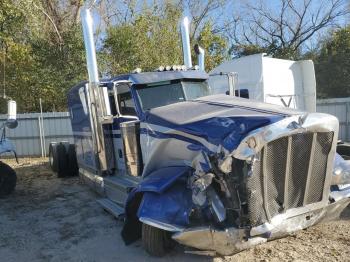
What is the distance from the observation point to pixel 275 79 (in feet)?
37.4

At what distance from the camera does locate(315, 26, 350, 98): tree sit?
25562 millimetres

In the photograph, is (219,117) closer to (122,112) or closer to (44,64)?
(122,112)

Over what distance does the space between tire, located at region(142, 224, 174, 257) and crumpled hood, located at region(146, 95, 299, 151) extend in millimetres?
1191

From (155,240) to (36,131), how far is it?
44.5 ft

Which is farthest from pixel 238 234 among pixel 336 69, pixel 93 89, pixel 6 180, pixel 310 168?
pixel 336 69

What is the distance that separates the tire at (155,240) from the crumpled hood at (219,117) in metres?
1.19

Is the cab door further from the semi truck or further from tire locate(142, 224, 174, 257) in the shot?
tire locate(142, 224, 174, 257)

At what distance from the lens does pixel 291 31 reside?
33.4 meters

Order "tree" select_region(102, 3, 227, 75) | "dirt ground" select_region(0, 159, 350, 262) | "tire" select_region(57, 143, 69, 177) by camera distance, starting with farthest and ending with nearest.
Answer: "tree" select_region(102, 3, 227, 75), "tire" select_region(57, 143, 69, 177), "dirt ground" select_region(0, 159, 350, 262)

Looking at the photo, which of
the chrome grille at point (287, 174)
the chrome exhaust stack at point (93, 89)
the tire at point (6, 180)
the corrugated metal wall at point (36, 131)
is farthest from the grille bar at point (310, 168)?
the corrugated metal wall at point (36, 131)

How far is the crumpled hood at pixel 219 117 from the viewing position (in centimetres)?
438

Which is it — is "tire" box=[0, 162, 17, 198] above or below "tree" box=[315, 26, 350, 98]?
below

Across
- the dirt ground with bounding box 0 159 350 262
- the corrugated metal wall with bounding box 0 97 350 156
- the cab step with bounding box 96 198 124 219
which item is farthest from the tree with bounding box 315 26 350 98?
the cab step with bounding box 96 198 124 219

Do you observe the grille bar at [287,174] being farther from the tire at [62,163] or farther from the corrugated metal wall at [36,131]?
the corrugated metal wall at [36,131]
